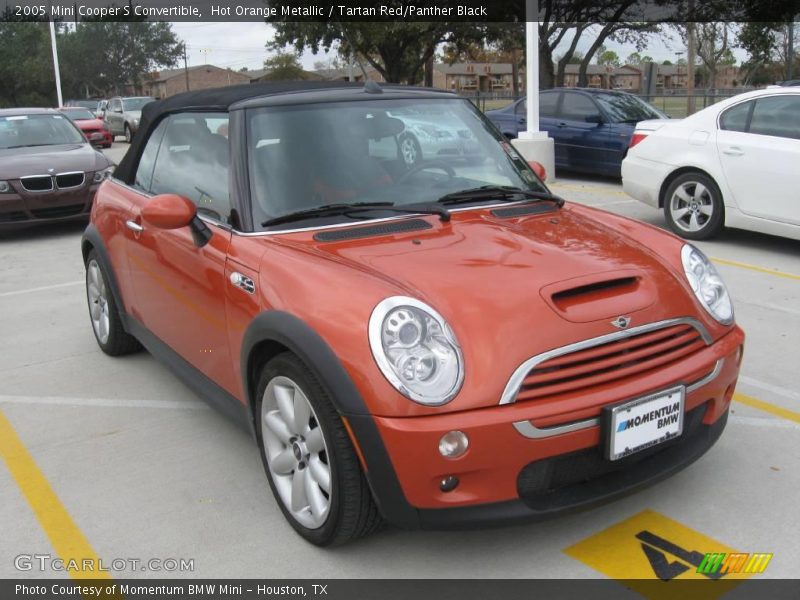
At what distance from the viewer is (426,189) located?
3635 mm

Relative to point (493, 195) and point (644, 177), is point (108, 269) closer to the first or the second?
point (493, 195)

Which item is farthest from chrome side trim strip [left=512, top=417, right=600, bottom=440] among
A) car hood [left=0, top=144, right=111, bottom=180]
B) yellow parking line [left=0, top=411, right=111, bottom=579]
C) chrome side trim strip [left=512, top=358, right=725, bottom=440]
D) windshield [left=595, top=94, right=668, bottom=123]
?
windshield [left=595, top=94, right=668, bottom=123]

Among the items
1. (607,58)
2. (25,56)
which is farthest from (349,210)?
(607,58)

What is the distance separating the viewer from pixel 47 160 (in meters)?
9.74

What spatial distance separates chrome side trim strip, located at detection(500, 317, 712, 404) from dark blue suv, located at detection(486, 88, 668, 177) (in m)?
9.58

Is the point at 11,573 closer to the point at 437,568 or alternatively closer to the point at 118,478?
the point at 118,478

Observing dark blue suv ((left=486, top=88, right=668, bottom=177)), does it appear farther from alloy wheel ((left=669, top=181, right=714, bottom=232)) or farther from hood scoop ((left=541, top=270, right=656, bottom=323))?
hood scoop ((left=541, top=270, right=656, bottom=323))

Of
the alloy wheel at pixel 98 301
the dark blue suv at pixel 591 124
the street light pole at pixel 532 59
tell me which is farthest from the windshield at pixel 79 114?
the alloy wheel at pixel 98 301

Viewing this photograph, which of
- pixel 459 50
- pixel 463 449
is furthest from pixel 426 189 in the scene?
pixel 459 50

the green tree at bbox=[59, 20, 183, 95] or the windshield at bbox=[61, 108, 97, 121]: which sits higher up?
the green tree at bbox=[59, 20, 183, 95]

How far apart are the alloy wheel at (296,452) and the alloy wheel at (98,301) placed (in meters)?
2.37

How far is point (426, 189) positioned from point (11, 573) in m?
2.22

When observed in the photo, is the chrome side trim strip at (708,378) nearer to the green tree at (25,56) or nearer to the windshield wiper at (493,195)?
the windshield wiper at (493,195)

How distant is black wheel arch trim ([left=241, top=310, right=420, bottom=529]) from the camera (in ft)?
8.15
